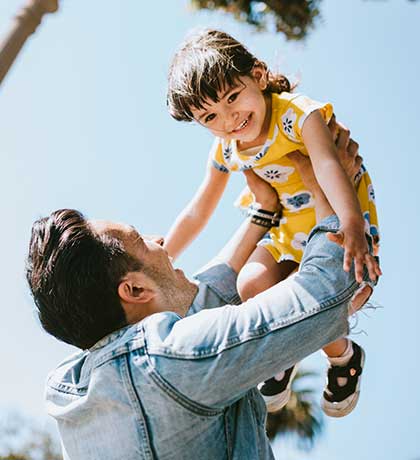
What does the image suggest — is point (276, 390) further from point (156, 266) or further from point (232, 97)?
point (232, 97)

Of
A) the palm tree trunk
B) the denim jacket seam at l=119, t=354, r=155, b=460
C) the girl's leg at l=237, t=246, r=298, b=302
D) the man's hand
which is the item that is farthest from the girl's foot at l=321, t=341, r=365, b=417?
the palm tree trunk

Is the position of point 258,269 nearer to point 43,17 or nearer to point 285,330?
point 285,330

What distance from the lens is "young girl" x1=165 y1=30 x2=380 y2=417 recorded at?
2910 mm

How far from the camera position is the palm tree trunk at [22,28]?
6.64 ft

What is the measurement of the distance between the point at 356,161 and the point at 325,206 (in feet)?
1.56

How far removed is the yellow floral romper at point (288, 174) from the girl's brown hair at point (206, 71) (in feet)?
0.61

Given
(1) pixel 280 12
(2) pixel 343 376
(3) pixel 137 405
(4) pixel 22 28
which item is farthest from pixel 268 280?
(1) pixel 280 12

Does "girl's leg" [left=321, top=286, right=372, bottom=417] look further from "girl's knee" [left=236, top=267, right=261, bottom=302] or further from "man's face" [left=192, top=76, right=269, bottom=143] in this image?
"man's face" [left=192, top=76, right=269, bottom=143]

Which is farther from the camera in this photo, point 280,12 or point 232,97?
point 280,12

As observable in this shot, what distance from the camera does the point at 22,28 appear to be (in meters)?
2.09

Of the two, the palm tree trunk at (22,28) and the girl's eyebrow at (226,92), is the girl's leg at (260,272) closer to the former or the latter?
the girl's eyebrow at (226,92)

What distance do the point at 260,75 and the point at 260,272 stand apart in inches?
33.6

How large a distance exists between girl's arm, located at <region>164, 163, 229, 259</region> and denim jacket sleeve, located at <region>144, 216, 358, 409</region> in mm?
1350

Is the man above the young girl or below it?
below
